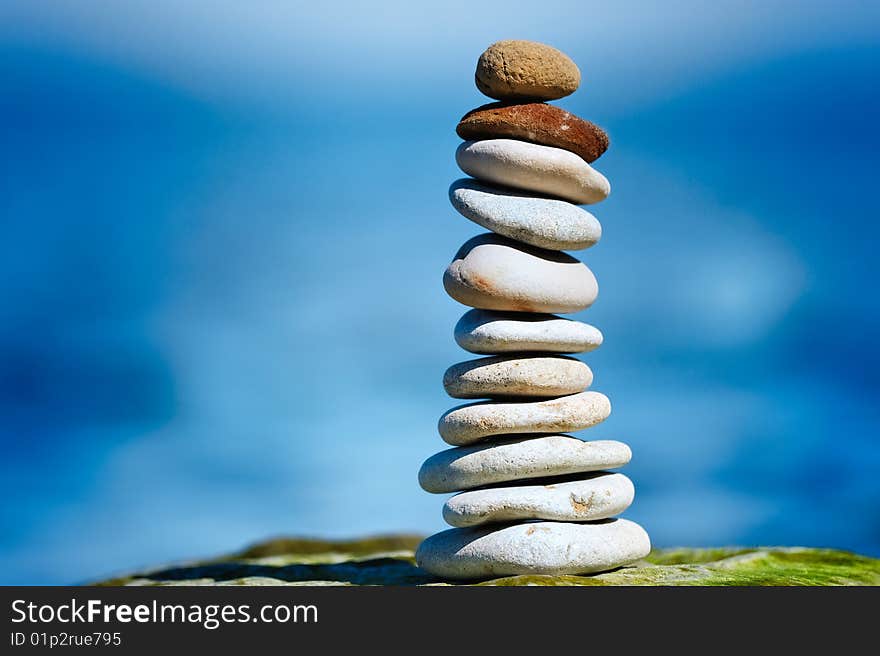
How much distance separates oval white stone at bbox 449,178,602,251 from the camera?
1301 centimetres

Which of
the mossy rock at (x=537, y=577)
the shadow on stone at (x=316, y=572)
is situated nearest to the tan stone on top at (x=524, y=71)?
the mossy rock at (x=537, y=577)

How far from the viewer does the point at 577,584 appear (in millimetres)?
11656

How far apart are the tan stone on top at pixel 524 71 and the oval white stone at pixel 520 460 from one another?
14.5 feet

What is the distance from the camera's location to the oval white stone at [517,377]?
12.8 metres

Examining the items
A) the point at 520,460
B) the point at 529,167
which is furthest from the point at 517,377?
the point at 529,167

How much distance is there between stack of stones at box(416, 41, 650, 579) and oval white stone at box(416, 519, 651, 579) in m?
0.02

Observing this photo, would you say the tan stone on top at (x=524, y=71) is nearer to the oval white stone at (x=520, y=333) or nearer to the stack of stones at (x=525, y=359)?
the stack of stones at (x=525, y=359)

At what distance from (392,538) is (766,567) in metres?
8.00

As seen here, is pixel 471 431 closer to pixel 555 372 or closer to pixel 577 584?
pixel 555 372

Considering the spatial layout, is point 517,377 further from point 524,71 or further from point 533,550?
point 524,71

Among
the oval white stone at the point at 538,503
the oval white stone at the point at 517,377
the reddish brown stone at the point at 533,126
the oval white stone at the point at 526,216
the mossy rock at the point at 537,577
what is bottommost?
the mossy rock at the point at 537,577

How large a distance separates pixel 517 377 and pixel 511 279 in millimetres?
1195
